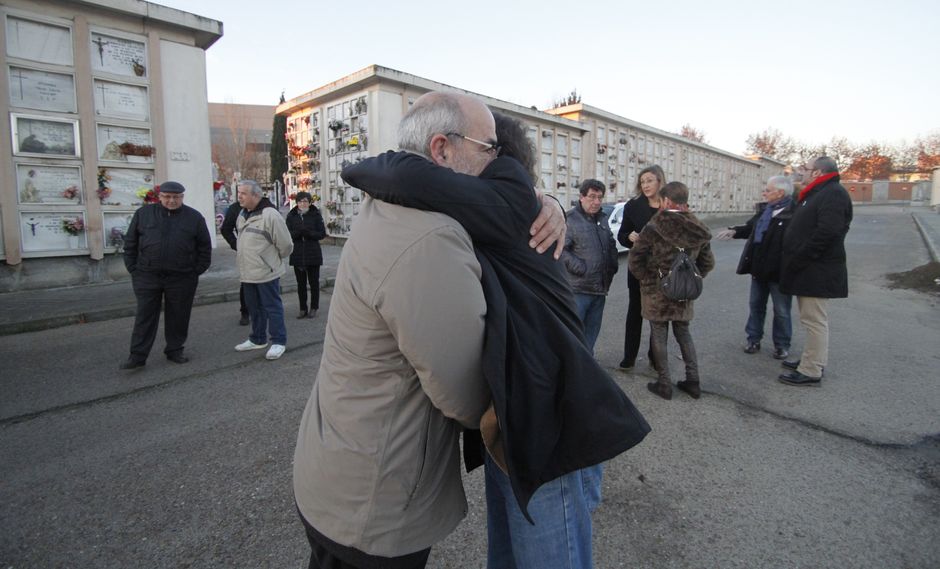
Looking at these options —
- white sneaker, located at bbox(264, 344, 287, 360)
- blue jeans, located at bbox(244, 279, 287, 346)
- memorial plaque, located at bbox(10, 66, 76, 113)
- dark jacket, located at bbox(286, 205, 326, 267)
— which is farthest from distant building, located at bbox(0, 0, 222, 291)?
white sneaker, located at bbox(264, 344, 287, 360)

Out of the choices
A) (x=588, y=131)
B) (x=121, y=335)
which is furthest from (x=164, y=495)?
(x=588, y=131)

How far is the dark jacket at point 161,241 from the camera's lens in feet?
17.0

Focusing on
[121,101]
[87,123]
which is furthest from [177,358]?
[121,101]

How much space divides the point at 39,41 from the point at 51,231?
10.2 feet

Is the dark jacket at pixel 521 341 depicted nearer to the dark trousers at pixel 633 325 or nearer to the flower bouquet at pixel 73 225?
the dark trousers at pixel 633 325

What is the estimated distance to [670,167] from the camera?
30031 mm

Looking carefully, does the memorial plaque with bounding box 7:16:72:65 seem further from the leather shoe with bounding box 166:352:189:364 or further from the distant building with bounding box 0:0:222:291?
the leather shoe with bounding box 166:352:189:364

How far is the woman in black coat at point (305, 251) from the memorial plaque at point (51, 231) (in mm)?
4478

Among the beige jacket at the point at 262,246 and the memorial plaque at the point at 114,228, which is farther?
the memorial plaque at the point at 114,228

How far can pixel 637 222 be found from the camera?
4.95 m

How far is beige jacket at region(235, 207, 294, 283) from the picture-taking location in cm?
560

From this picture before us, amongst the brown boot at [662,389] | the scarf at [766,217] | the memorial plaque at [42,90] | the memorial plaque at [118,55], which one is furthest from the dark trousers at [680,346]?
the memorial plaque at [118,55]

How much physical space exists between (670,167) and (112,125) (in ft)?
91.4

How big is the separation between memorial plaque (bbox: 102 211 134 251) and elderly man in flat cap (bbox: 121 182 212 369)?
5.06 meters
